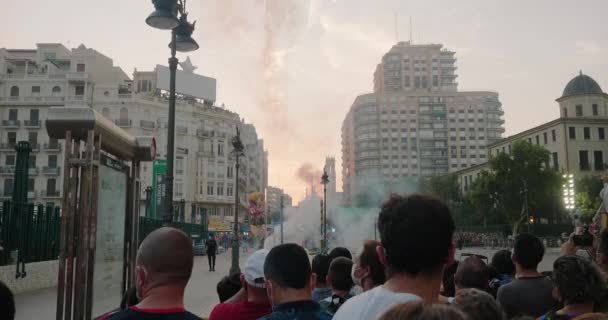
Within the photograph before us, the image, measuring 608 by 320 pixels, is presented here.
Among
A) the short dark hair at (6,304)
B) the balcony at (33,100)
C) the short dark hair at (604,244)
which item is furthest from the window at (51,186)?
the short dark hair at (6,304)

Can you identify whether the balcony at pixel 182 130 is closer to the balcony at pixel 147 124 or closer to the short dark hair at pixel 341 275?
the balcony at pixel 147 124

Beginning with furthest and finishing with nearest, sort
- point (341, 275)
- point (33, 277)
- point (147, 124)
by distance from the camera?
point (147, 124) < point (33, 277) < point (341, 275)

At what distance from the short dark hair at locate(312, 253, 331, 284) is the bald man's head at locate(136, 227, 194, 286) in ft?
9.28

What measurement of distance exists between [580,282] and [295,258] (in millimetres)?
1903

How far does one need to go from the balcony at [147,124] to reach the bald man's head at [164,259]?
7076 centimetres

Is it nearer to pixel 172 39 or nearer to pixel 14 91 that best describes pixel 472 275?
pixel 172 39

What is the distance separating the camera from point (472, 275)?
450cm

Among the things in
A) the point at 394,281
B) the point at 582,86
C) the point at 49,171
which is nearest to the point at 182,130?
the point at 49,171

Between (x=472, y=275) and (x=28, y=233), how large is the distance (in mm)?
17045

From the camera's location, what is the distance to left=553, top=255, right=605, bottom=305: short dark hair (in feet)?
11.4

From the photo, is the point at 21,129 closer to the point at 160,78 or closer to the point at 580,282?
the point at 160,78

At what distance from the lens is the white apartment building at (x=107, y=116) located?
66188 mm

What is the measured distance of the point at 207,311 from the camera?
498 inches

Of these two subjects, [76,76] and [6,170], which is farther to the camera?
[76,76]
